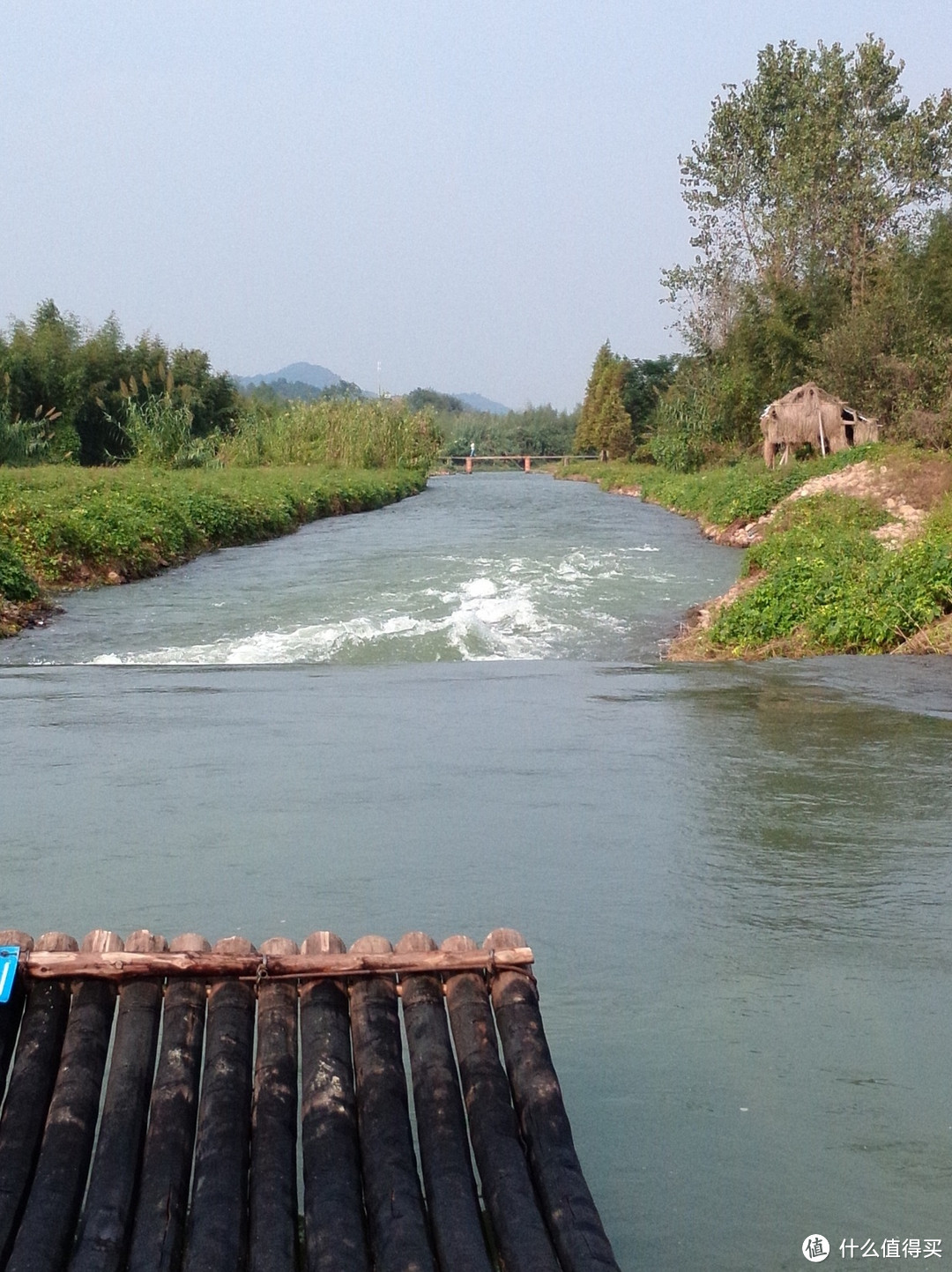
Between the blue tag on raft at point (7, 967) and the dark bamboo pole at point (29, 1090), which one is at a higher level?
the blue tag on raft at point (7, 967)

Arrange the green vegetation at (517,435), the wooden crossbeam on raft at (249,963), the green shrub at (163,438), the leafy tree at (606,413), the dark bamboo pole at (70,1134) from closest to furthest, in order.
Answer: the dark bamboo pole at (70,1134) < the wooden crossbeam on raft at (249,963) < the green shrub at (163,438) < the leafy tree at (606,413) < the green vegetation at (517,435)

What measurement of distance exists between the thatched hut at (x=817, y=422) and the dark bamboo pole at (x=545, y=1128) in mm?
27419

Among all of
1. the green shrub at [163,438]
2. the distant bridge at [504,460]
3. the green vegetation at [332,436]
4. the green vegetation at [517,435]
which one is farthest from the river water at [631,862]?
the green vegetation at [517,435]

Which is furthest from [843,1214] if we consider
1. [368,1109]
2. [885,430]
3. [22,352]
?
[22,352]

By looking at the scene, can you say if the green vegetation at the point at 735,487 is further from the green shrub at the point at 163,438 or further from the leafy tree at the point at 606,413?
the leafy tree at the point at 606,413

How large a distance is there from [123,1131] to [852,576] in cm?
1078

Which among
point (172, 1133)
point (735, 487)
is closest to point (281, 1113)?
point (172, 1133)

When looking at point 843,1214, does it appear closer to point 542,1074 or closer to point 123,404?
point 542,1074

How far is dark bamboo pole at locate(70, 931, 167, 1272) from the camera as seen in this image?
2.39m

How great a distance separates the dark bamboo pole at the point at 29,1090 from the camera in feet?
8.07

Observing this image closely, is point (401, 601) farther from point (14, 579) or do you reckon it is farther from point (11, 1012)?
point (11, 1012)

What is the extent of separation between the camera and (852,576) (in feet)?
40.9

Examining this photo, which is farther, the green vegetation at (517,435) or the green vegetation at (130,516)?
the green vegetation at (517,435)

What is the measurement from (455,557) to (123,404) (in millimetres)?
18261
